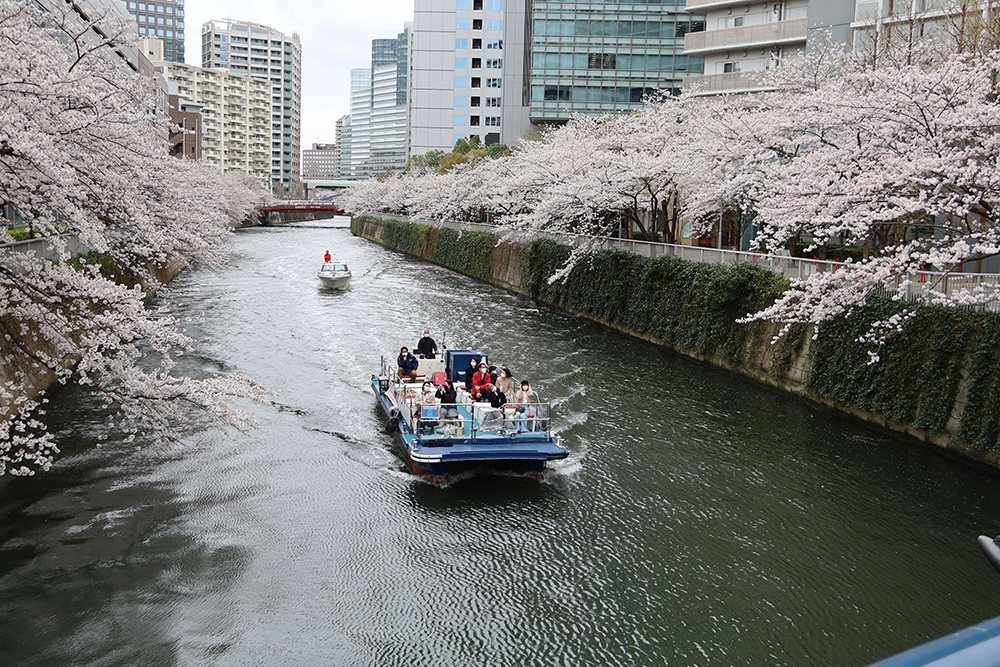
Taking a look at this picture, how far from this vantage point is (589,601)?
34.1 ft

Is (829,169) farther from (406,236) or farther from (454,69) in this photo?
(454,69)

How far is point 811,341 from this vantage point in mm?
19875

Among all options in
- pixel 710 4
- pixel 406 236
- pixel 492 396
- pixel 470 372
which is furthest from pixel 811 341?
pixel 406 236

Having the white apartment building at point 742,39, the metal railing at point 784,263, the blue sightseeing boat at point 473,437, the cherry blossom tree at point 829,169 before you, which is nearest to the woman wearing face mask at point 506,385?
the blue sightseeing boat at point 473,437

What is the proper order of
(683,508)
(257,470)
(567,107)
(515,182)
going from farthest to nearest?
(567,107) < (515,182) < (257,470) < (683,508)

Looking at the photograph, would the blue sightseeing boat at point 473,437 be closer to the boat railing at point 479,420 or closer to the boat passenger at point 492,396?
the boat railing at point 479,420

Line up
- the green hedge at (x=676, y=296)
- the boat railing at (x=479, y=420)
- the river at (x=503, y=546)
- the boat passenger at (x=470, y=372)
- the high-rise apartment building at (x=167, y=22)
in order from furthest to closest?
the high-rise apartment building at (x=167, y=22), the green hedge at (x=676, y=296), the boat passenger at (x=470, y=372), the boat railing at (x=479, y=420), the river at (x=503, y=546)

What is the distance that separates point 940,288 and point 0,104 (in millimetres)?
16875

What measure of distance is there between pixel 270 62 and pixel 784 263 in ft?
589

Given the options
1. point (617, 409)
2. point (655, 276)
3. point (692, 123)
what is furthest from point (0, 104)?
point (692, 123)

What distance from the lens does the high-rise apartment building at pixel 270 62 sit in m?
176

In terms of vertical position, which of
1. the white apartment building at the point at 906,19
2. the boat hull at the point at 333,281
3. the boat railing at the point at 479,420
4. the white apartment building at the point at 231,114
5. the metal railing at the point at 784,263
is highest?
the white apartment building at the point at 231,114

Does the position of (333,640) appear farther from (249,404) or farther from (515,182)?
(515,182)

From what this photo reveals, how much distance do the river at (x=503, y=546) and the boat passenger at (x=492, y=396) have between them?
1.54 meters
